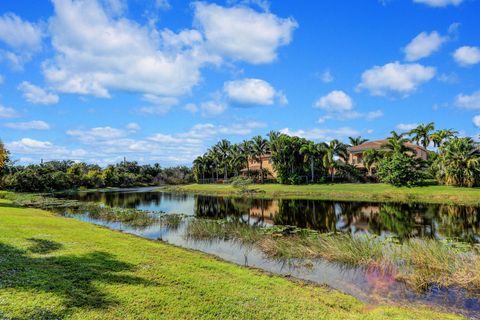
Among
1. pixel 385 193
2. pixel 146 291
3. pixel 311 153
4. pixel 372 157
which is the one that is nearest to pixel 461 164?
pixel 385 193

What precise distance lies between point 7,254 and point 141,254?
530cm

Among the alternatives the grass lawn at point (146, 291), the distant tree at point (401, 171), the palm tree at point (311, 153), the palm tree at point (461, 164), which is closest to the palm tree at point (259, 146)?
the palm tree at point (311, 153)

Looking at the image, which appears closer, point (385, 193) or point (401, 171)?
point (385, 193)

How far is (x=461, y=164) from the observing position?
5456 cm

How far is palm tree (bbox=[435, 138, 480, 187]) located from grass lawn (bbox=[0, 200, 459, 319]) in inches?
2095

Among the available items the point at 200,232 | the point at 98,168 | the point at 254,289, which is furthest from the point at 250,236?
the point at 98,168

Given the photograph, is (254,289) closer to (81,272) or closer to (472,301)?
(81,272)

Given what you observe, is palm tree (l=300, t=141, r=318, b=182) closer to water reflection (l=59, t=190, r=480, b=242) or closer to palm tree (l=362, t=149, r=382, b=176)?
palm tree (l=362, t=149, r=382, b=176)

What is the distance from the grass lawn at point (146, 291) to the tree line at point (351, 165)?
177ft

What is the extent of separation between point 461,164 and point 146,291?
6058 centimetres

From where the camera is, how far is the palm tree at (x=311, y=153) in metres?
78.1

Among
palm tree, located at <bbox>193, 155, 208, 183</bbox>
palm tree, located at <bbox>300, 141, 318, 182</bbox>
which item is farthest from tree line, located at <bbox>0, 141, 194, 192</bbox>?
palm tree, located at <bbox>300, 141, 318, 182</bbox>

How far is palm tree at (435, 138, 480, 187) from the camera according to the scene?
5294 cm

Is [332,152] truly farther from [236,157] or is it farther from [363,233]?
[363,233]
